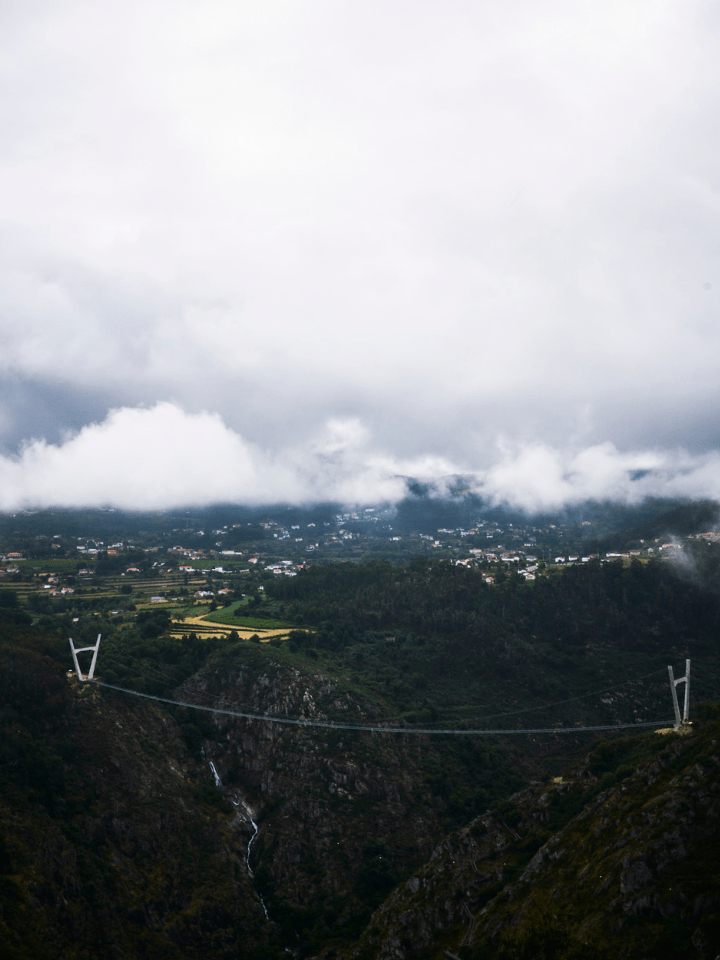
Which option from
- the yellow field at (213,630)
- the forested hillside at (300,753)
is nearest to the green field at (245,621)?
the yellow field at (213,630)

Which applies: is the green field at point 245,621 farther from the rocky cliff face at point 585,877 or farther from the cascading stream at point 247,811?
the rocky cliff face at point 585,877

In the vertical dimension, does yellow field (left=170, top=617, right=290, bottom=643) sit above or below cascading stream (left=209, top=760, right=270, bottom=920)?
above

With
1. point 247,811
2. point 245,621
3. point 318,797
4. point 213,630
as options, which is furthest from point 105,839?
point 245,621

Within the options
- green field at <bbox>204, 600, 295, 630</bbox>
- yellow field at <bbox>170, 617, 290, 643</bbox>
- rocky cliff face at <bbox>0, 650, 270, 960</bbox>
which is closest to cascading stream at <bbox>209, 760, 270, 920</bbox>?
rocky cliff face at <bbox>0, 650, 270, 960</bbox>

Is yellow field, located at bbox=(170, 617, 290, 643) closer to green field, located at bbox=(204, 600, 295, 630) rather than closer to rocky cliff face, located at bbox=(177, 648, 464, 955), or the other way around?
green field, located at bbox=(204, 600, 295, 630)

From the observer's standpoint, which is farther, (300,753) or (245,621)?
(245,621)

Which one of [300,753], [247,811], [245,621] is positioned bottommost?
[247,811]

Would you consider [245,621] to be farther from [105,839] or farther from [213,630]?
[105,839]

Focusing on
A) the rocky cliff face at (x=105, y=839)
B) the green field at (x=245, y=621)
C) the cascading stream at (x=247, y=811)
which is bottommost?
the cascading stream at (x=247, y=811)
